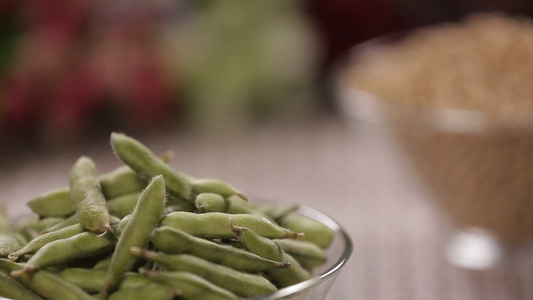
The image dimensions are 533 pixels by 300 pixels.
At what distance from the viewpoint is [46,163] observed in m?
1.59

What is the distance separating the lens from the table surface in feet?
3.22

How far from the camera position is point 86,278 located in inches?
21.3

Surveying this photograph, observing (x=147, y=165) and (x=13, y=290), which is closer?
(x=13, y=290)

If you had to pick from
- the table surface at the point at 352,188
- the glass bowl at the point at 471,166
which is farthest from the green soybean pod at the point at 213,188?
the glass bowl at the point at 471,166

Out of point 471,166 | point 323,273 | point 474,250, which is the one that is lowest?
point 474,250

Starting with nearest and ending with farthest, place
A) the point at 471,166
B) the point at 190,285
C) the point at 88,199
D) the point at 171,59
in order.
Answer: the point at 190,285 → the point at 88,199 → the point at 471,166 → the point at 171,59

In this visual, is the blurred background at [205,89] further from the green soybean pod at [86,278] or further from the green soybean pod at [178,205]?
the green soybean pod at [86,278]

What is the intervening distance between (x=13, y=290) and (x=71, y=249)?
5cm

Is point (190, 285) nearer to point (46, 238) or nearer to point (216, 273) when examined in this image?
point (216, 273)

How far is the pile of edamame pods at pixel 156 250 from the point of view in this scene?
52cm

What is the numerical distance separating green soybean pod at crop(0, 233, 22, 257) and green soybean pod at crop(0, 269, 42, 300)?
3cm

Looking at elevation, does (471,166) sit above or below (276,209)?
below

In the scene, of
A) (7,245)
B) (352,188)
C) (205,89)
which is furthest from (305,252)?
(205,89)

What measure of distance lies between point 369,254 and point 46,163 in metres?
0.84
